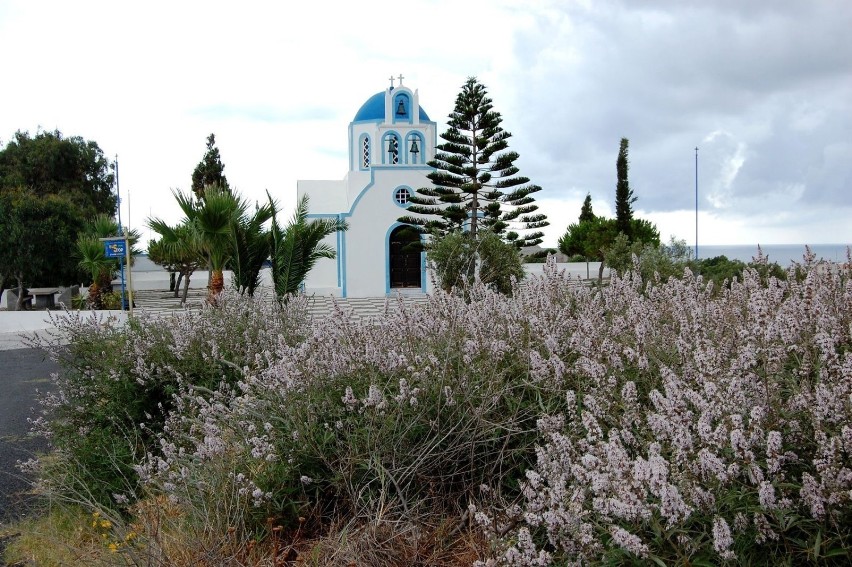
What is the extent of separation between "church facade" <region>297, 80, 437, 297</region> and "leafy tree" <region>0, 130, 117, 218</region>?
49.3ft

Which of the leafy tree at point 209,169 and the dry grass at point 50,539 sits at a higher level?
the leafy tree at point 209,169

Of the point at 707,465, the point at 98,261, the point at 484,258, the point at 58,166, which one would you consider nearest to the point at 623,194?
the point at 484,258

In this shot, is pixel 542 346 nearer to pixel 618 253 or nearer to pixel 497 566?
pixel 497 566

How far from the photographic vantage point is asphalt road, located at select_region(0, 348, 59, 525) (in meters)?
5.45

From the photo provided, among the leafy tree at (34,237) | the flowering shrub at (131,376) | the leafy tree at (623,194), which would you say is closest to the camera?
the flowering shrub at (131,376)

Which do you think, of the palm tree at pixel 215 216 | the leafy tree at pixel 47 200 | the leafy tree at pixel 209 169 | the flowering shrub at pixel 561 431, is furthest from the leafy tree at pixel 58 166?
the flowering shrub at pixel 561 431

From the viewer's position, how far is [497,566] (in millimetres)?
2402

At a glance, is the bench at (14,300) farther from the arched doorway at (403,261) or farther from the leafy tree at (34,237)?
the arched doorway at (403,261)

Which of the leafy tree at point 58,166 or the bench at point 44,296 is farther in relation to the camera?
the leafy tree at point 58,166

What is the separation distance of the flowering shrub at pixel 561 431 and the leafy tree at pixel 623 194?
2812 cm

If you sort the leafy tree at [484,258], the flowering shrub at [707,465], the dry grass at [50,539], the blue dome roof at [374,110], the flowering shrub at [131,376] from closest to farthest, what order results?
the flowering shrub at [707,465]
the dry grass at [50,539]
the flowering shrub at [131,376]
the leafy tree at [484,258]
the blue dome roof at [374,110]

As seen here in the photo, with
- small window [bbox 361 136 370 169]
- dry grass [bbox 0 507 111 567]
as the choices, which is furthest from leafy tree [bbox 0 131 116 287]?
dry grass [bbox 0 507 111 567]

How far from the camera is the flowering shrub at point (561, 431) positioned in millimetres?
2207

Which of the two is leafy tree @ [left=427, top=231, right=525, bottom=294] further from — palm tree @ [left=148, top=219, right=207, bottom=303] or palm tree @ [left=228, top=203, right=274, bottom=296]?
palm tree @ [left=148, top=219, right=207, bottom=303]
